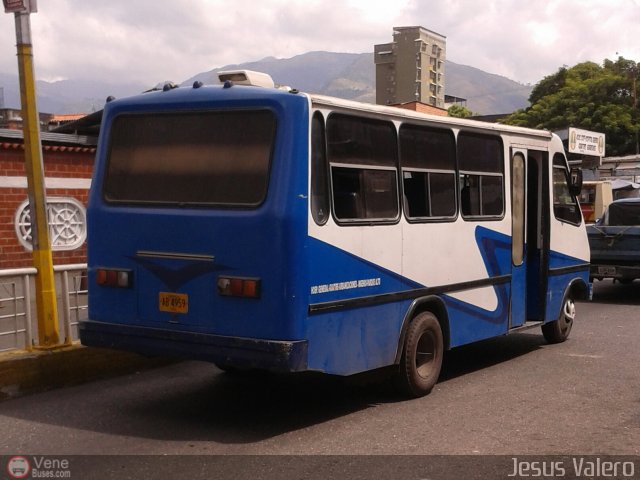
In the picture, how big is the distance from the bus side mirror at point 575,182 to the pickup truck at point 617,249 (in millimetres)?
4509

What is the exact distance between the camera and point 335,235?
6.28 metres

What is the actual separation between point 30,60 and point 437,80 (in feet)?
517

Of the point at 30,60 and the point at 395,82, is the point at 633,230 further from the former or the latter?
the point at 395,82

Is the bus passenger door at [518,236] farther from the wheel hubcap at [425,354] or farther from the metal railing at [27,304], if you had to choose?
the metal railing at [27,304]

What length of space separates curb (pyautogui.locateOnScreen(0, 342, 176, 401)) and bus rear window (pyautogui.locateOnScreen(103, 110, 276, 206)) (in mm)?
1685

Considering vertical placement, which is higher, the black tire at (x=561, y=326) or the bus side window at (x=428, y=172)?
the bus side window at (x=428, y=172)

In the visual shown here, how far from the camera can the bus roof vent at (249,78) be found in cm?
662

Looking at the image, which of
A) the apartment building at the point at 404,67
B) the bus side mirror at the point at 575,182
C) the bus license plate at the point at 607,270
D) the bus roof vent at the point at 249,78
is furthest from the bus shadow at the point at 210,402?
the apartment building at the point at 404,67

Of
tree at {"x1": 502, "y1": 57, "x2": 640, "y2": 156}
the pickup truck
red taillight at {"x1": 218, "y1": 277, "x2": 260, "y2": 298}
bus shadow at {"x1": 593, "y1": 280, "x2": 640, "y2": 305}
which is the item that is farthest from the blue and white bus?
tree at {"x1": 502, "y1": 57, "x2": 640, "y2": 156}

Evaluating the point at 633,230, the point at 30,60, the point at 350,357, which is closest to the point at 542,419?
the point at 350,357

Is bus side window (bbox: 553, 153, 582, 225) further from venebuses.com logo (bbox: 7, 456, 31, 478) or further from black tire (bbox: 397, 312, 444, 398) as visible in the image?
venebuses.com logo (bbox: 7, 456, 31, 478)

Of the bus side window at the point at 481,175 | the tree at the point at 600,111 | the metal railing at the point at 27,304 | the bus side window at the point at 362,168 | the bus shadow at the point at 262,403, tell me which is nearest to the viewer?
the bus shadow at the point at 262,403

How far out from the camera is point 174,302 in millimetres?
6395

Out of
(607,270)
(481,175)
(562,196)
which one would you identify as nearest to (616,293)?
(607,270)
